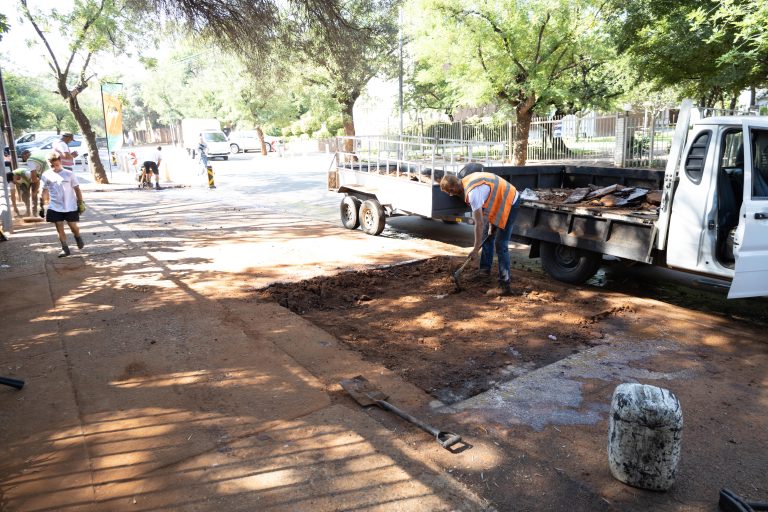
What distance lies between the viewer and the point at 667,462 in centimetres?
304

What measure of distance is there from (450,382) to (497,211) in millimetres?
2721

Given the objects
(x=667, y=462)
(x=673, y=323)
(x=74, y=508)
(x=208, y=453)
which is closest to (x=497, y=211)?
(x=673, y=323)

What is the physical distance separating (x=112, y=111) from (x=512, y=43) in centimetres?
1483

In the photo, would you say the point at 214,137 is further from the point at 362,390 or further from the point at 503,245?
the point at 362,390

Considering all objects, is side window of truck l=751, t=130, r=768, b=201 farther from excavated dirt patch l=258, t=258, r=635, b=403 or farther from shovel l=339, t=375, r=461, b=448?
shovel l=339, t=375, r=461, b=448

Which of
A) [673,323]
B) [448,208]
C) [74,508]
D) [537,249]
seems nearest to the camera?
[74,508]

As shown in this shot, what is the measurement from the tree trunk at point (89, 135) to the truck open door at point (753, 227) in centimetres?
2050

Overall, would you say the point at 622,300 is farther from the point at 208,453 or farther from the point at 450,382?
the point at 208,453

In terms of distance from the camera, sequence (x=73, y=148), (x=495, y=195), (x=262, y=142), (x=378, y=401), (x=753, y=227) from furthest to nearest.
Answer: (x=262, y=142), (x=73, y=148), (x=495, y=195), (x=753, y=227), (x=378, y=401)

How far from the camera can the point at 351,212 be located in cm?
1097

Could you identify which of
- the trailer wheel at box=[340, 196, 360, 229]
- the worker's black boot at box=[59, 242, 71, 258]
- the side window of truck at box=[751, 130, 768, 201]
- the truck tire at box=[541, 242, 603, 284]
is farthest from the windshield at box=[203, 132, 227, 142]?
the side window of truck at box=[751, 130, 768, 201]

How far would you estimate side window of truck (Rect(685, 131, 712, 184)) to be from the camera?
5359mm

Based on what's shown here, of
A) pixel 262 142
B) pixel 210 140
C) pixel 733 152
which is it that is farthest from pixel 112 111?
pixel 733 152

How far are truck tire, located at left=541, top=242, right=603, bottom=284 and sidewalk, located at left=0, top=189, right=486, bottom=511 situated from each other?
8.80 feet
